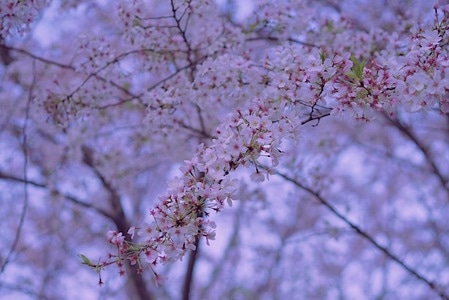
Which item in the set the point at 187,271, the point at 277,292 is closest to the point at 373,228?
the point at 277,292

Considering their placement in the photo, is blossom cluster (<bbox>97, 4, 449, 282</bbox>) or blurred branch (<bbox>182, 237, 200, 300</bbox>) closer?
blossom cluster (<bbox>97, 4, 449, 282</bbox>)

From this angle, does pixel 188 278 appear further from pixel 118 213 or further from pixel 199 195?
pixel 199 195

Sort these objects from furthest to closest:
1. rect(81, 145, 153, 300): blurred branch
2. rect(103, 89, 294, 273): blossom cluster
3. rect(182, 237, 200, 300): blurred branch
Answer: rect(81, 145, 153, 300): blurred branch < rect(182, 237, 200, 300): blurred branch < rect(103, 89, 294, 273): blossom cluster

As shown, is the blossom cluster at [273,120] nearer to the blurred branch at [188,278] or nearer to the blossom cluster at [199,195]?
the blossom cluster at [199,195]

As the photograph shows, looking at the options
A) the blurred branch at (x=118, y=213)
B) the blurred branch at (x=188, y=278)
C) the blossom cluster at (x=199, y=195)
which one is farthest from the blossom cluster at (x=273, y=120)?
the blurred branch at (x=118, y=213)

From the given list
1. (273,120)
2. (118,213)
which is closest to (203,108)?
(273,120)

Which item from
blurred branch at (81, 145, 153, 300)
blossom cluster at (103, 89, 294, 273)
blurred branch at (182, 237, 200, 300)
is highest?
blurred branch at (81, 145, 153, 300)

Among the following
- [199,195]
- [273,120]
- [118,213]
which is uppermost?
[118,213]

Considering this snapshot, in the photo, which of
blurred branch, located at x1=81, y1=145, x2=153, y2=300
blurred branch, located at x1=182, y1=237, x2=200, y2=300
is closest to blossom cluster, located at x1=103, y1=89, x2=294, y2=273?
blurred branch, located at x1=182, y1=237, x2=200, y2=300

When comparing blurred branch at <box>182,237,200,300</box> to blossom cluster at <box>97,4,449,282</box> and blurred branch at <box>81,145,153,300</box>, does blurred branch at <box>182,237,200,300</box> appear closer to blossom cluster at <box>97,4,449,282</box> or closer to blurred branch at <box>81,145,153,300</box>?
blurred branch at <box>81,145,153,300</box>

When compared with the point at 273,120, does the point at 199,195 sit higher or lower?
lower

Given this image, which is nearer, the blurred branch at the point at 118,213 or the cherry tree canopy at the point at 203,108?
the cherry tree canopy at the point at 203,108

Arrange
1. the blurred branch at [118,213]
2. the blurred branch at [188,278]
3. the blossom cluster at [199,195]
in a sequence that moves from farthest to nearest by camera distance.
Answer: the blurred branch at [118,213]
the blurred branch at [188,278]
the blossom cluster at [199,195]

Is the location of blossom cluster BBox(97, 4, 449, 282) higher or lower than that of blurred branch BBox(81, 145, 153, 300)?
lower
